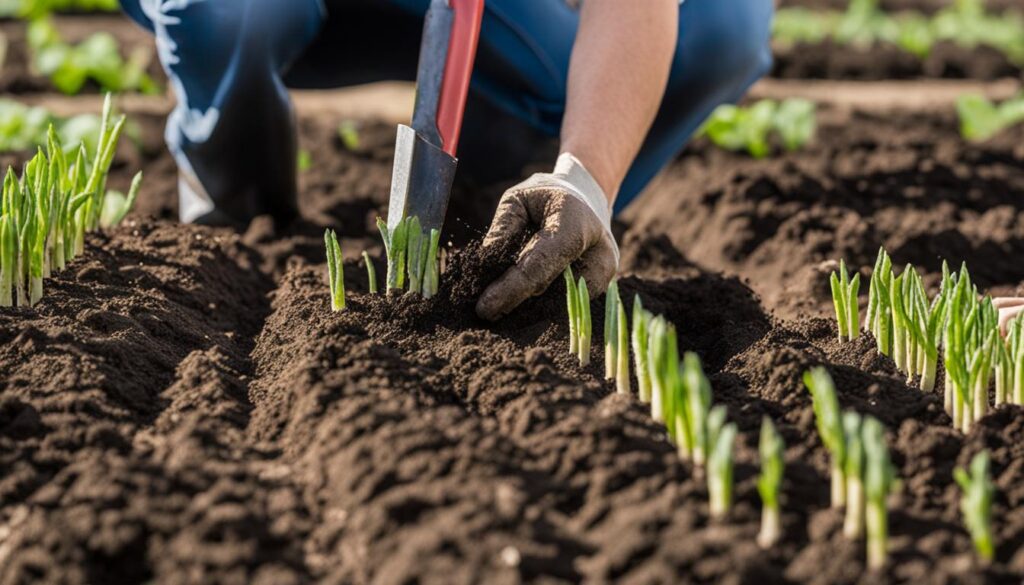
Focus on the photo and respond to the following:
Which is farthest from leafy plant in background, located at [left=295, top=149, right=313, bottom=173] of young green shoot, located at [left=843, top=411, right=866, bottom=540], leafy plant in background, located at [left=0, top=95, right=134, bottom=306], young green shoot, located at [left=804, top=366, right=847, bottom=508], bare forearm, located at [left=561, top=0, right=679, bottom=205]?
young green shoot, located at [left=843, top=411, right=866, bottom=540]

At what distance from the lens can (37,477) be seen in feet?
5.63

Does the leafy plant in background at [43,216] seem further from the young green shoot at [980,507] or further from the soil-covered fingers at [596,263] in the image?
the young green shoot at [980,507]

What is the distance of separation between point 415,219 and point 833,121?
3.09 metres

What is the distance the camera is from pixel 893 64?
608 cm

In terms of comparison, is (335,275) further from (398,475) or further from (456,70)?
(398,475)

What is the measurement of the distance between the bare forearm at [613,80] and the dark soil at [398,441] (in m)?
0.29

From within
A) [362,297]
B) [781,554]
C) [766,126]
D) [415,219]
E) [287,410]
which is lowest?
[781,554]

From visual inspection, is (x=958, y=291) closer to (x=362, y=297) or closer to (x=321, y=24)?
(x=362, y=297)

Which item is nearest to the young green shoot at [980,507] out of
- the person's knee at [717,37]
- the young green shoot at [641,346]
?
the young green shoot at [641,346]

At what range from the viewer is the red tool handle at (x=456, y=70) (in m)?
2.33

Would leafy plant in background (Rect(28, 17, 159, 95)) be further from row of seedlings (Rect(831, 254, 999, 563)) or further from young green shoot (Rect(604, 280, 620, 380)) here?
row of seedlings (Rect(831, 254, 999, 563))

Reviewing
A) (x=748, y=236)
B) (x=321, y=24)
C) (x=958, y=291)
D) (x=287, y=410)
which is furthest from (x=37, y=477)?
(x=748, y=236)

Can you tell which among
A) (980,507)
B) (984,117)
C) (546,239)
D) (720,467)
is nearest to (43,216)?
(546,239)

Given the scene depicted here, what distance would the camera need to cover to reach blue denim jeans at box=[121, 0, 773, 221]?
3018mm
